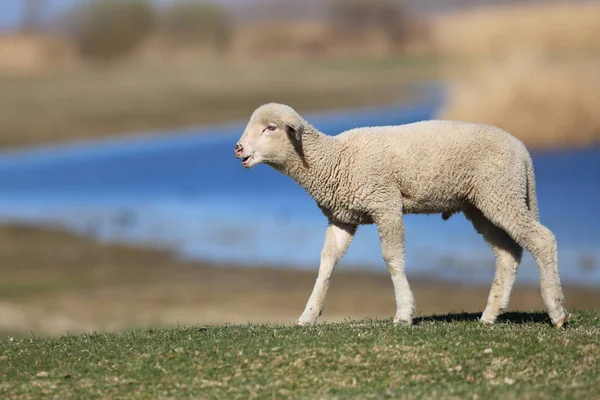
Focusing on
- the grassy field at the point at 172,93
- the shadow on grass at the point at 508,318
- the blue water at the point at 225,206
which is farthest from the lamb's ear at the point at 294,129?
the grassy field at the point at 172,93

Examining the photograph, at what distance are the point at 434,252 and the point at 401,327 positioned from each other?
12.3 meters

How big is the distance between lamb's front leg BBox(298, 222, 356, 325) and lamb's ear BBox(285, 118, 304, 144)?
0.89 metres

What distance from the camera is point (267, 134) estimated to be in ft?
34.9

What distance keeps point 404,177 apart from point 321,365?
2.26 metres

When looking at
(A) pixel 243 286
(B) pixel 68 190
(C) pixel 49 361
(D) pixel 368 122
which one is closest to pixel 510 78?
(D) pixel 368 122

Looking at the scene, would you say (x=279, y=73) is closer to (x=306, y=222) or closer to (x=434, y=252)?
(x=306, y=222)

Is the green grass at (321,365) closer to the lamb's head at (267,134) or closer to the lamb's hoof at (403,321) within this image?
the lamb's hoof at (403,321)

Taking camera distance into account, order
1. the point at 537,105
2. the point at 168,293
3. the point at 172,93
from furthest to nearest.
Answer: the point at 172,93, the point at 537,105, the point at 168,293

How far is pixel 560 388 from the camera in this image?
8398mm

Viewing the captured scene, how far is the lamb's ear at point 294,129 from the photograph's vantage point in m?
10.6

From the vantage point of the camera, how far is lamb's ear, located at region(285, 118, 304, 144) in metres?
10.6

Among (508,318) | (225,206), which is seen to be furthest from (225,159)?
(508,318)

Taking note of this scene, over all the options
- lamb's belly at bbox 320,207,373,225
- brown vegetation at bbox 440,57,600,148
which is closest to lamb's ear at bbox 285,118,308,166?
lamb's belly at bbox 320,207,373,225

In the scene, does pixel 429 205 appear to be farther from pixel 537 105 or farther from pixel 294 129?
pixel 537 105
